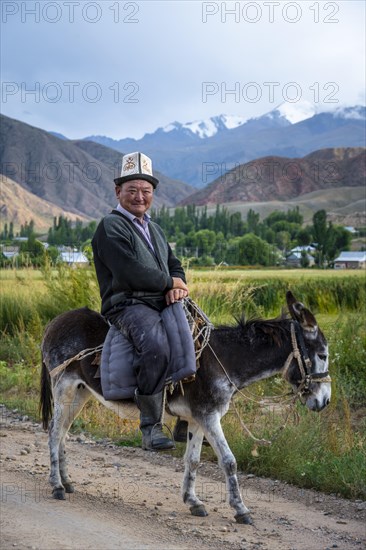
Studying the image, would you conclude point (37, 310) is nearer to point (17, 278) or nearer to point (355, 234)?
point (17, 278)

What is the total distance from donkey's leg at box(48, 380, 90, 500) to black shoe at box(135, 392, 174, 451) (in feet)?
3.51

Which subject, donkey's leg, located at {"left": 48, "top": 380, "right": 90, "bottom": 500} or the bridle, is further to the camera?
donkey's leg, located at {"left": 48, "top": 380, "right": 90, "bottom": 500}

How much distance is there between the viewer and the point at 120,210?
6859 mm

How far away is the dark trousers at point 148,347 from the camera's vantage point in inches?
255

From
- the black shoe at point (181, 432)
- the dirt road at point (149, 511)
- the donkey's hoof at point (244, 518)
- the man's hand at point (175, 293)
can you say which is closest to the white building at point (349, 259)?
the dirt road at point (149, 511)

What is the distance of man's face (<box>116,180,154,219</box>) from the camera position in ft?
22.4

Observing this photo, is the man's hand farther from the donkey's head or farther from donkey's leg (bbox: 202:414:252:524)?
donkey's leg (bbox: 202:414:252:524)

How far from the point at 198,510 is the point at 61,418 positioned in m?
1.61

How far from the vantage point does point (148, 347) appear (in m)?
6.48

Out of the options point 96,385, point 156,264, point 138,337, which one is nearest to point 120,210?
point 156,264

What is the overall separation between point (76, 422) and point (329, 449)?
395cm

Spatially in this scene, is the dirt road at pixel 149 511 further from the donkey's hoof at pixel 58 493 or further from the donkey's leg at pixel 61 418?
the donkey's leg at pixel 61 418

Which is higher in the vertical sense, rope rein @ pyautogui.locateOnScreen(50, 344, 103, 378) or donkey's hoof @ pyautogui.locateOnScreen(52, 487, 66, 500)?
rope rein @ pyautogui.locateOnScreen(50, 344, 103, 378)

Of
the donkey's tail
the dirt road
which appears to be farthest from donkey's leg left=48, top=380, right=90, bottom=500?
the donkey's tail
